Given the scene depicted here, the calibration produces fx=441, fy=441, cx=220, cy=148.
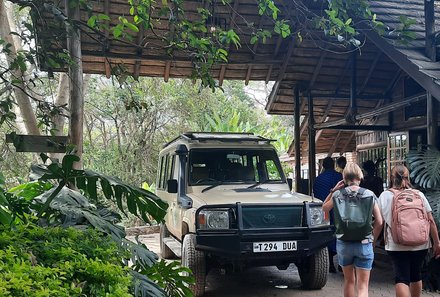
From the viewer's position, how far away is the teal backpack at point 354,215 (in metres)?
4.25

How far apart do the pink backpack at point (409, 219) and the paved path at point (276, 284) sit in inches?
68.8

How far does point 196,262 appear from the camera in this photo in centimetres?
554

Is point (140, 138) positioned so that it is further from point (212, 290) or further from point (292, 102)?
point (212, 290)

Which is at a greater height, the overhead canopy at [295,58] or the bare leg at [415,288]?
the overhead canopy at [295,58]

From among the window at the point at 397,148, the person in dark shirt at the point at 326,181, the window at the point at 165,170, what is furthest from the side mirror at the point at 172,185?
the window at the point at 397,148

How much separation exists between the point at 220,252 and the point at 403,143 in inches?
240

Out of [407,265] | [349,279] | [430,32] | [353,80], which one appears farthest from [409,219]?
[353,80]

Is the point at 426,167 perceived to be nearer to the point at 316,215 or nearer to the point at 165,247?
the point at 316,215

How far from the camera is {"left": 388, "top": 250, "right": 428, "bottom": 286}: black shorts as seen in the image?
4336 mm

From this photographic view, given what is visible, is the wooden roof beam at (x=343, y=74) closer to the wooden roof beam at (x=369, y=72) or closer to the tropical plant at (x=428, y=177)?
the wooden roof beam at (x=369, y=72)

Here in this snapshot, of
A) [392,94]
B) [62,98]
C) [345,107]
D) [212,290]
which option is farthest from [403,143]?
[62,98]

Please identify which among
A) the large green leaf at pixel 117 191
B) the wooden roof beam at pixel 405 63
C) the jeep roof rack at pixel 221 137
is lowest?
the large green leaf at pixel 117 191

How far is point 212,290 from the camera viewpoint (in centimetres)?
623

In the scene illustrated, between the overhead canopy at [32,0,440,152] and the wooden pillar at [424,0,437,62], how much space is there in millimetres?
102
